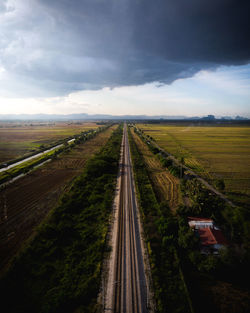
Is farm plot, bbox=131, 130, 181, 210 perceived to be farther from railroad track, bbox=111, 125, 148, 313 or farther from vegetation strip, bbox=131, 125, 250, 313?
vegetation strip, bbox=131, 125, 250, 313

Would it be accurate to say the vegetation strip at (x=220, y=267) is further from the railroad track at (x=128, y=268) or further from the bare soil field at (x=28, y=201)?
the bare soil field at (x=28, y=201)

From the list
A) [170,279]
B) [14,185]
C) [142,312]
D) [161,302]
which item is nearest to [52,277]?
[142,312]

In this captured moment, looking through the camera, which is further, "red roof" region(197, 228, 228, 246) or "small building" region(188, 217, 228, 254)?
"red roof" region(197, 228, 228, 246)

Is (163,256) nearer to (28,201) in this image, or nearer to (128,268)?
(128,268)

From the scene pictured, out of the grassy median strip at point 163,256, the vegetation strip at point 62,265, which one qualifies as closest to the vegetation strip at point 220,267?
the grassy median strip at point 163,256

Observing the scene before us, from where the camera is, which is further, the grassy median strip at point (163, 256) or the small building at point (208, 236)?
the small building at point (208, 236)

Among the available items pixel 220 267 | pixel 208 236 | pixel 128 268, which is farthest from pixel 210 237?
pixel 128 268

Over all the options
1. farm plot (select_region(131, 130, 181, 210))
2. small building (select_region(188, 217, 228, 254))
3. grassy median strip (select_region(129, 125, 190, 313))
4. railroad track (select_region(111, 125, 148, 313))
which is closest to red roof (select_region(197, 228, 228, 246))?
small building (select_region(188, 217, 228, 254))
